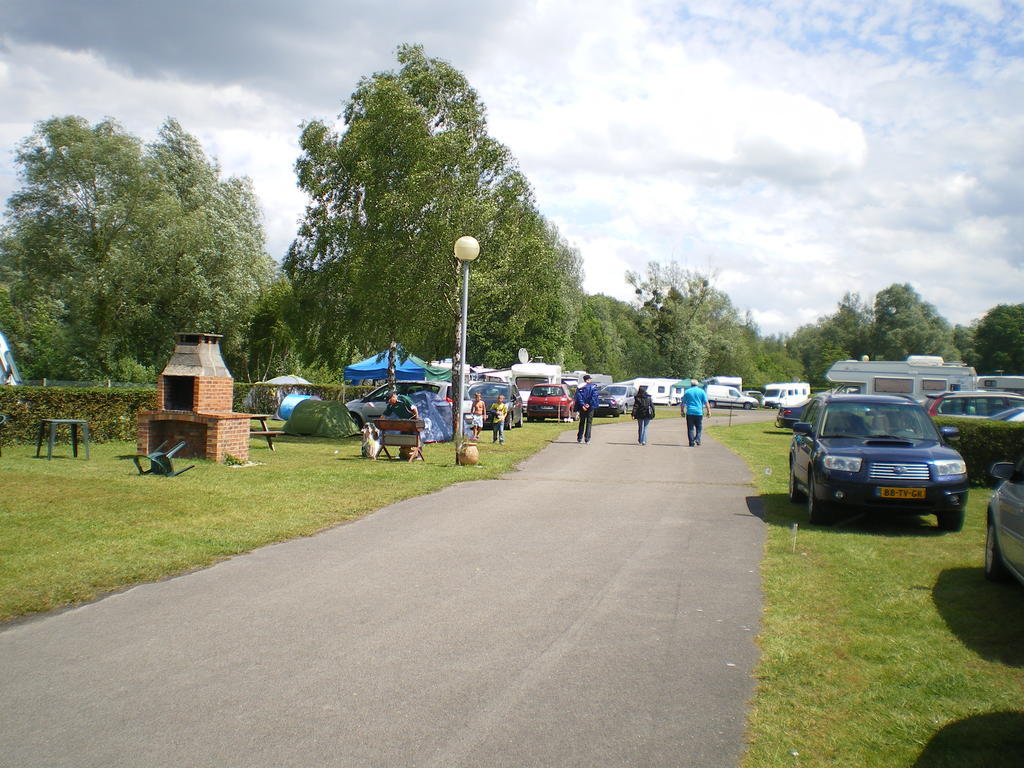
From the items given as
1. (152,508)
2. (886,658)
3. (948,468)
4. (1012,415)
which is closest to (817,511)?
(948,468)

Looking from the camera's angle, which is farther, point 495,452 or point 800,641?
point 495,452

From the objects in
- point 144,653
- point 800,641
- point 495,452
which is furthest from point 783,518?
point 495,452

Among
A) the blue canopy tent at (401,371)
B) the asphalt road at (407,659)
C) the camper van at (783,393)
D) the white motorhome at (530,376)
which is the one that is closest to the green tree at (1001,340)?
the camper van at (783,393)

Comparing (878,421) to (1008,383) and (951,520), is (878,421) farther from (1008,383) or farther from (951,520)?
(1008,383)

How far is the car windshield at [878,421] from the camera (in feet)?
35.2

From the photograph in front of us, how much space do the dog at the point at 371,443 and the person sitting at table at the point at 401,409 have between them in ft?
10.4

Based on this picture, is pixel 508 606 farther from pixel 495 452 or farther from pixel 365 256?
pixel 365 256

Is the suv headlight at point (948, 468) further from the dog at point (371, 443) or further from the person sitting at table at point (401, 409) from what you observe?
the person sitting at table at point (401, 409)

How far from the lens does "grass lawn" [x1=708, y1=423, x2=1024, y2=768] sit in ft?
12.9

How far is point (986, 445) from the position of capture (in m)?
14.7

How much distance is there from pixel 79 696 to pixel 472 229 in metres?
16.9

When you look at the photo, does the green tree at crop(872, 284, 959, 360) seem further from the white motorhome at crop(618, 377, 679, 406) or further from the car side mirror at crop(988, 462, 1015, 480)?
the car side mirror at crop(988, 462, 1015, 480)

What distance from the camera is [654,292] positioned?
7244cm

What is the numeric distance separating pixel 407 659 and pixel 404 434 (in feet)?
39.4
